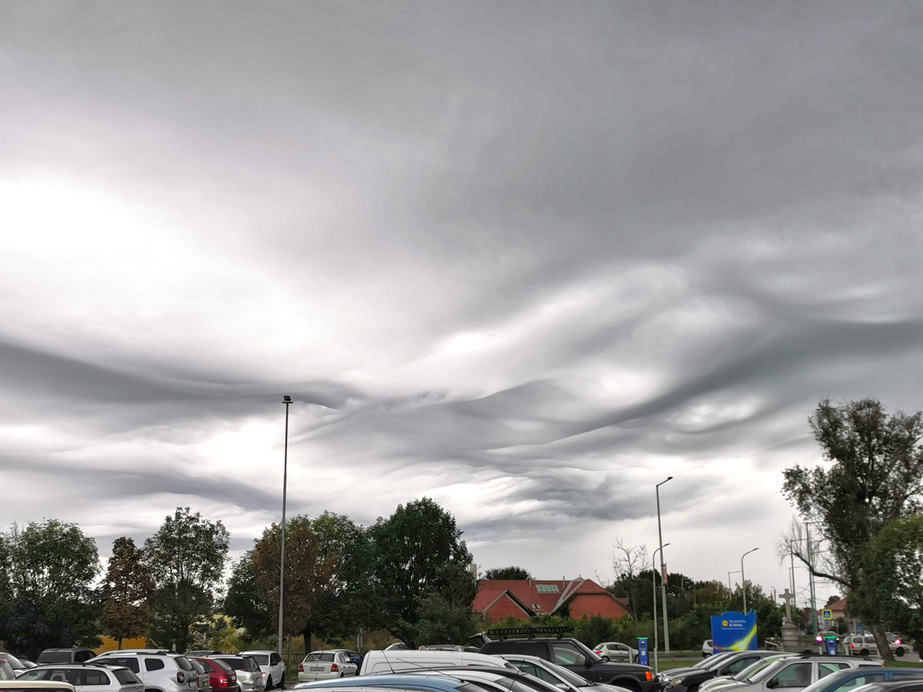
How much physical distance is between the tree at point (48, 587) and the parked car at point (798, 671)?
51.4 m

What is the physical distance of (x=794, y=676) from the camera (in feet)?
63.4

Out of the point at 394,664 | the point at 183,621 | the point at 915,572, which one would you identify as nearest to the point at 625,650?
the point at 915,572

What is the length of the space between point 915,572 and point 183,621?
41.8 metres

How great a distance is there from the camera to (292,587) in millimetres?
60594

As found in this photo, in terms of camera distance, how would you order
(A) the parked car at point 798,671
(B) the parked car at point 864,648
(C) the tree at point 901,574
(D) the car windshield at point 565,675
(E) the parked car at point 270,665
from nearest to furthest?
(D) the car windshield at point 565,675 < (A) the parked car at point 798,671 < (E) the parked car at point 270,665 < (C) the tree at point 901,574 < (B) the parked car at point 864,648

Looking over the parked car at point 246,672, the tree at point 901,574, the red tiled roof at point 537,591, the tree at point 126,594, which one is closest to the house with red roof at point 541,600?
the red tiled roof at point 537,591

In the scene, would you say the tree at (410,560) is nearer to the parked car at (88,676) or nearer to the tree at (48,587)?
the tree at (48,587)

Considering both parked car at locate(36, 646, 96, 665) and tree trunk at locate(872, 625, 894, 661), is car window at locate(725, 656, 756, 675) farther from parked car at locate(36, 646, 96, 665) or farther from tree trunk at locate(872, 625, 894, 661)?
tree trunk at locate(872, 625, 894, 661)

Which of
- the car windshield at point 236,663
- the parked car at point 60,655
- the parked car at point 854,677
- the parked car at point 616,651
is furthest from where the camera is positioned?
the parked car at point 616,651

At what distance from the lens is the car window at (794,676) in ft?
63.0

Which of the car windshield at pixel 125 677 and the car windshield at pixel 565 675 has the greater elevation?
the car windshield at pixel 565 675

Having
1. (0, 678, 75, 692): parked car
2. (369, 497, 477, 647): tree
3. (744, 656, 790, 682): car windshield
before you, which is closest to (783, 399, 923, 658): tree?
(369, 497, 477, 647): tree

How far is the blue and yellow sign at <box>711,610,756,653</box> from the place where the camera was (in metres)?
42.0

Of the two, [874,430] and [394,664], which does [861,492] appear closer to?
[874,430]
